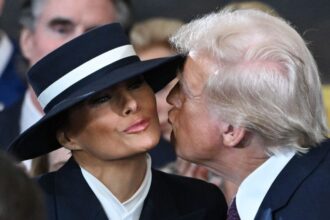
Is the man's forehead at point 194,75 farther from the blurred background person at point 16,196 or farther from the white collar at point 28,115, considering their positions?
the white collar at point 28,115

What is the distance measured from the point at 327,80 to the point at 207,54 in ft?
4.58

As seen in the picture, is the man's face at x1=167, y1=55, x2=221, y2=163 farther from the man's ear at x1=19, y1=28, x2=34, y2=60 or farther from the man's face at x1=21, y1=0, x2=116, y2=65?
the man's ear at x1=19, y1=28, x2=34, y2=60

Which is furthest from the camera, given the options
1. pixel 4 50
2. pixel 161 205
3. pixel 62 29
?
pixel 4 50

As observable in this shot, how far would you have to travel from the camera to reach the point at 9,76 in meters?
3.73

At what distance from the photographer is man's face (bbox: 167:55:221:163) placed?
2.22 m

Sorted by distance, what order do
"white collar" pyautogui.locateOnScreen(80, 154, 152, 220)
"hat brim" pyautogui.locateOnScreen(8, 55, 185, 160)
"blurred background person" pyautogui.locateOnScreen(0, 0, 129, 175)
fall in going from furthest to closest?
1. "blurred background person" pyautogui.locateOnScreen(0, 0, 129, 175)
2. "white collar" pyautogui.locateOnScreen(80, 154, 152, 220)
3. "hat brim" pyautogui.locateOnScreen(8, 55, 185, 160)

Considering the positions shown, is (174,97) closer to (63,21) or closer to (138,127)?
(138,127)

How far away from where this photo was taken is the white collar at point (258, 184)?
2.16m

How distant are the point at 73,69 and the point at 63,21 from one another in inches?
54.8

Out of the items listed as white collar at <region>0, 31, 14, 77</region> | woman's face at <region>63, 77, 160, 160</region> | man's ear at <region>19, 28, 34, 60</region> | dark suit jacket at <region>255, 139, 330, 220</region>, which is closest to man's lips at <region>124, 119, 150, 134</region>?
woman's face at <region>63, 77, 160, 160</region>

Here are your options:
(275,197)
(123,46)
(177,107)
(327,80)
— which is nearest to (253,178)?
(275,197)

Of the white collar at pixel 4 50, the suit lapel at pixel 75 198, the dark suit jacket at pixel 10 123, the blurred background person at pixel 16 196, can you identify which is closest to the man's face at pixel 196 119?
the suit lapel at pixel 75 198

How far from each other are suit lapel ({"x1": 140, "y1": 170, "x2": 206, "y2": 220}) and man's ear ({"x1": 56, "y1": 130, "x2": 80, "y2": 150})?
0.22 metres

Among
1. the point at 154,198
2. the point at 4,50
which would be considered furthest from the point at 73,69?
the point at 4,50
